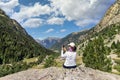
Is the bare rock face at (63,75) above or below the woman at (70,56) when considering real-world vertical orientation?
below

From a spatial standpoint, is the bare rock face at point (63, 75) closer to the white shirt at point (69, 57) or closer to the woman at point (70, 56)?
the woman at point (70, 56)

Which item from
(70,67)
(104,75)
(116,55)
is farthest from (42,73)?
(116,55)

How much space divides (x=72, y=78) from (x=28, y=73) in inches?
230

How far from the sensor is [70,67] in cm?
3247

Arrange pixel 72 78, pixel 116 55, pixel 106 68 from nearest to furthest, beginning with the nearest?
pixel 72 78, pixel 106 68, pixel 116 55

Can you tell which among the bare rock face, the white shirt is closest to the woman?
the white shirt

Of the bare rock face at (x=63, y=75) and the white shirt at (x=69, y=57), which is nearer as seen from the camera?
the bare rock face at (x=63, y=75)

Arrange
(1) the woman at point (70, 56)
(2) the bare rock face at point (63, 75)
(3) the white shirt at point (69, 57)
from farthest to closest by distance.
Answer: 1. (3) the white shirt at point (69, 57)
2. (1) the woman at point (70, 56)
3. (2) the bare rock face at point (63, 75)

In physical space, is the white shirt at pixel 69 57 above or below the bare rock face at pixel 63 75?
above

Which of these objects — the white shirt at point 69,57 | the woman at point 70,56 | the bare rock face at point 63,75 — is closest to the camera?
the bare rock face at point 63,75

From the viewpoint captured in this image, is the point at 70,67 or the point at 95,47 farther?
the point at 95,47

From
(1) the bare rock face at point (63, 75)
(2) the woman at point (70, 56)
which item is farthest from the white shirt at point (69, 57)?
(1) the bare rock face at point (63, 75)

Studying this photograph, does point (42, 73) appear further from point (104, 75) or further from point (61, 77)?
point (104, 75)

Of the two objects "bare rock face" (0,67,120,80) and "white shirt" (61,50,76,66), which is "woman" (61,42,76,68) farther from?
"bare rock face" (0,67,120,80)
